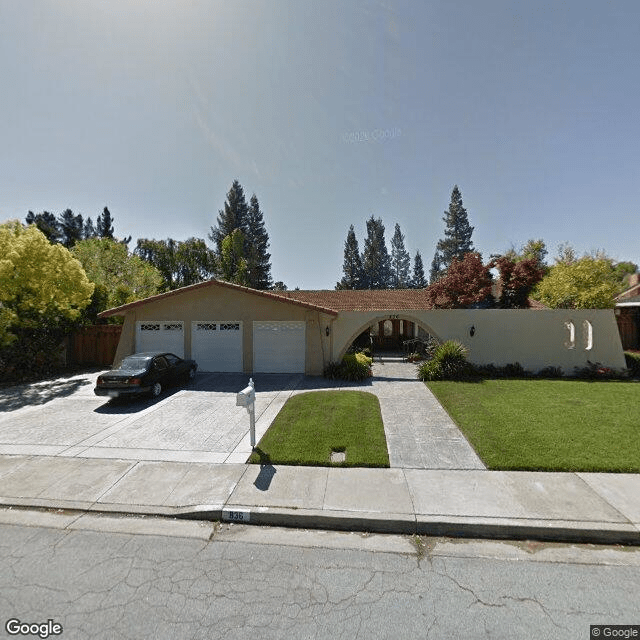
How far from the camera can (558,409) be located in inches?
346

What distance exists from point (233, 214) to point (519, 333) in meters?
41.2

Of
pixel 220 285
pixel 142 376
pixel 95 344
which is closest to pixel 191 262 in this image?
pixel 95 344

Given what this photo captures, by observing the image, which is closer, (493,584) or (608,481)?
(493,584)

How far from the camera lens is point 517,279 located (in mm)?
16016

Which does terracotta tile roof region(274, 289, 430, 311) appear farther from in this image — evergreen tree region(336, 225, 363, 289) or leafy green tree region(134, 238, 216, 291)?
evergreen tree region(336, 225, 363, 289)

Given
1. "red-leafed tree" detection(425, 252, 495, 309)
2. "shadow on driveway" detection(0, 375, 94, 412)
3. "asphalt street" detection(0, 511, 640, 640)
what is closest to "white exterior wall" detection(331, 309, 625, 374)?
"red-leafed tree" detection(425, 252, 495, 309)

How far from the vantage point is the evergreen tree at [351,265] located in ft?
181

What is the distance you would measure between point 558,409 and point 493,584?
7.05m

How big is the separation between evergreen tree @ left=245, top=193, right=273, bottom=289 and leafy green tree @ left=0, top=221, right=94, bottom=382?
1203 inches

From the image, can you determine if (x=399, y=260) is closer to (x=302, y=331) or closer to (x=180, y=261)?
(x=180, y=261)

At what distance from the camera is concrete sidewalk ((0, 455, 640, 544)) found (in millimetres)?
4289

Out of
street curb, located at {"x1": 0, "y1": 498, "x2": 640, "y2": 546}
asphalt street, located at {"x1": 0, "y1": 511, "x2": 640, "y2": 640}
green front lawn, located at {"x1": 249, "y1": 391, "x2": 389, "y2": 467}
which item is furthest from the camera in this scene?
green front lawn, located at {"x1": 249, "y1": 391, "x2": 389, "y2": 467}

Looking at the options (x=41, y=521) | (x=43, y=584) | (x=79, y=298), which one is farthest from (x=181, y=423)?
(x=79, y=298)

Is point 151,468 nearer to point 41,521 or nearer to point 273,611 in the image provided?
point 41,521
